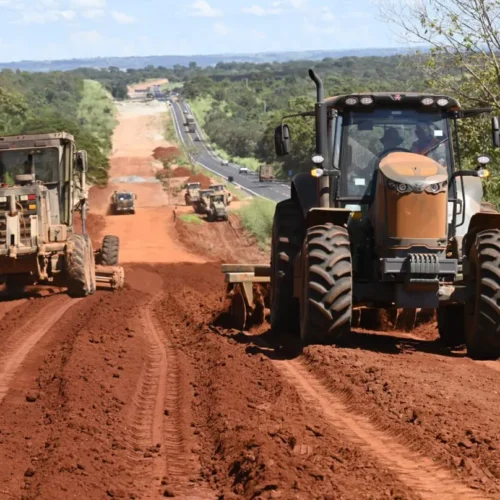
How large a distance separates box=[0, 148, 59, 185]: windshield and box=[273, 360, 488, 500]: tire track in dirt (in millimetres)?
11388

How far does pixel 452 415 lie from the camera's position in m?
7.58

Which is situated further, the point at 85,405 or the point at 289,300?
the point at 289,300

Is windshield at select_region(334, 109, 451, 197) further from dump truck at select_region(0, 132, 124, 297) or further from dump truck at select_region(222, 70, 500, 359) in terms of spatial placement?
dump truck at select_region(0, 132, 124, 297)

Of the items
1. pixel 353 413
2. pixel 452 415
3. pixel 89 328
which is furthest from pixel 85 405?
pixel 89 328

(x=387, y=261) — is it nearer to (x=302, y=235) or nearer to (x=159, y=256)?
(x=302, y=235)

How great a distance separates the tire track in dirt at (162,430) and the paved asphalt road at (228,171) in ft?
203

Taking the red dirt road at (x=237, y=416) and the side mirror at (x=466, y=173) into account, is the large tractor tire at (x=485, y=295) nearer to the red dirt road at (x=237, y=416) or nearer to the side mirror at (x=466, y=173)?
the red dirt road at (x=237, y=416)

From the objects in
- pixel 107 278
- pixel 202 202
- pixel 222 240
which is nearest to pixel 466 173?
pixel 107 278

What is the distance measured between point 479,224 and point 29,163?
1152 cm

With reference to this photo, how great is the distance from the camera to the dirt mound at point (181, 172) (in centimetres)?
8803

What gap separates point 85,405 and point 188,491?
249cm

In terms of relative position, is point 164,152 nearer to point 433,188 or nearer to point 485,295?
point 433,188

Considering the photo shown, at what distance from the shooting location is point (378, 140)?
11172 mm

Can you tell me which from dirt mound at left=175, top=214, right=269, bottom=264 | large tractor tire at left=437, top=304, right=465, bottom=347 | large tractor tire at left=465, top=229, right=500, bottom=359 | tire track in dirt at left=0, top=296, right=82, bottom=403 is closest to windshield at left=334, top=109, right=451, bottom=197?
large tractor tire at left=465, top=229, right=500, bottom=359
